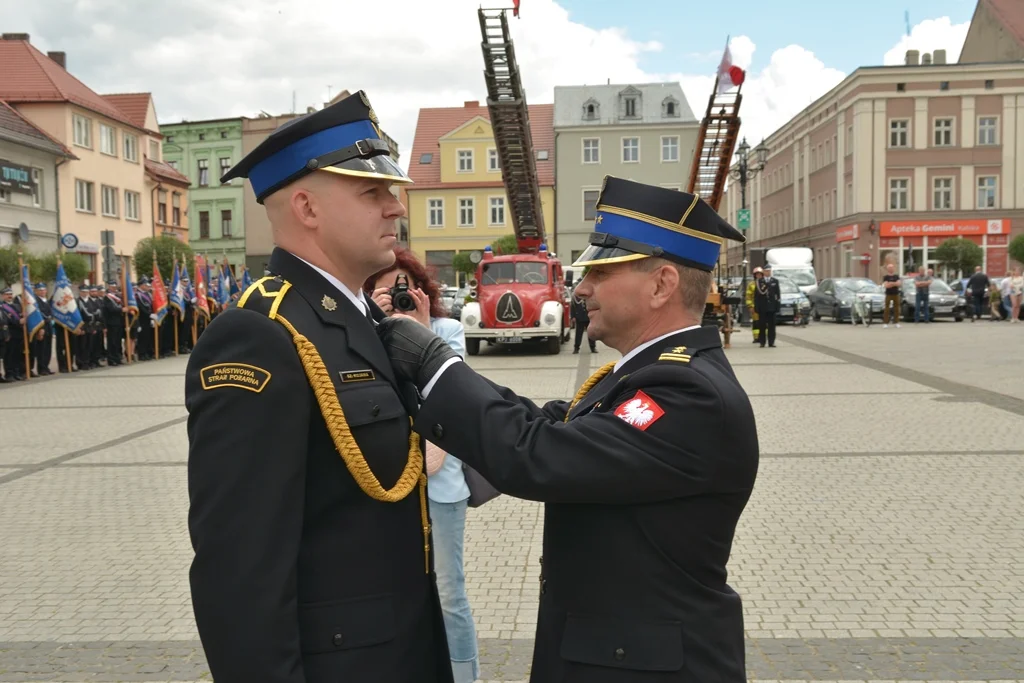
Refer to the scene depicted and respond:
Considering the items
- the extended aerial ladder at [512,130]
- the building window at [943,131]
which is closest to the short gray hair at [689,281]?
the extended aerial ladder at [512,130]

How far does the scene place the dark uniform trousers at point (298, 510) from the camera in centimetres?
185

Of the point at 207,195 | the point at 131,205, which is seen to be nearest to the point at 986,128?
the point at 131,205

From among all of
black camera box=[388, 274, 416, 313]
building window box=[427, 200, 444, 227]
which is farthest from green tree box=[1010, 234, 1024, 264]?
black camera box=[388, 274, 416, 313]

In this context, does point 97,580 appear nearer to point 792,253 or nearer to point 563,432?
point 563,432

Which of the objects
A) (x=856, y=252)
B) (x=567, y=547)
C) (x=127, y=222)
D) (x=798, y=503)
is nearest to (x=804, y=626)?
(x=798, y=503)

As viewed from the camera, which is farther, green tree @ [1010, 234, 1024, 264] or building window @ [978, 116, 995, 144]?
building window @ [978, 116, 995, 144]

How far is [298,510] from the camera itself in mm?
1892

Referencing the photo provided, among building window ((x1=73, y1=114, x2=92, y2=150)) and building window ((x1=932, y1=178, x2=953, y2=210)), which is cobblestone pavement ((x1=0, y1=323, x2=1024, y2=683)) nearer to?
building window ((x1=73, y1=114, x2=92, y2=150))

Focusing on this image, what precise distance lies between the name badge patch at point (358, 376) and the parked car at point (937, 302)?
31813 millimetres

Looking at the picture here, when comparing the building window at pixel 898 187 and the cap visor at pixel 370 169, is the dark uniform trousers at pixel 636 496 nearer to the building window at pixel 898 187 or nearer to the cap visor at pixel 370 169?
the cap visor at pixel 370 169

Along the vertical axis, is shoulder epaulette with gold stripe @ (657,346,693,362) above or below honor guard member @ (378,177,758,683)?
above

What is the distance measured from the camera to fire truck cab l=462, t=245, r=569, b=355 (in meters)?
21.3

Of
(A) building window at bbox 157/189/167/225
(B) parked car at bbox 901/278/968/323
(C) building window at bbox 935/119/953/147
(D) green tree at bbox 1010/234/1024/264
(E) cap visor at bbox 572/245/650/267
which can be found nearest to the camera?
(E) cap visor at bbox 572/245/650/267

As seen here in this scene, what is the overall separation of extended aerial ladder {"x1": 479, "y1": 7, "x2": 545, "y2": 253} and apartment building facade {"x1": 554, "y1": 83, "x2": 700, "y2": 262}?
35.2 meters
